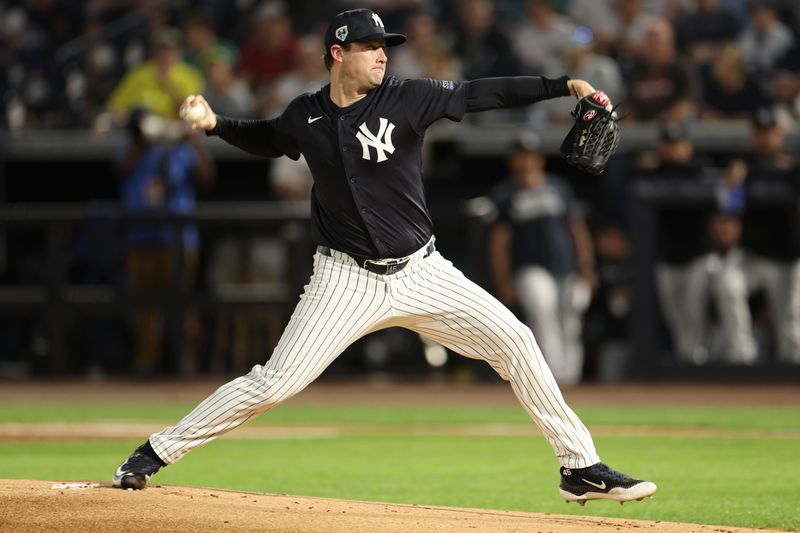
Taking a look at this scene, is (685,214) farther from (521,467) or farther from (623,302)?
(521,467)

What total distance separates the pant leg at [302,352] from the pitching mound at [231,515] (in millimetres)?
264

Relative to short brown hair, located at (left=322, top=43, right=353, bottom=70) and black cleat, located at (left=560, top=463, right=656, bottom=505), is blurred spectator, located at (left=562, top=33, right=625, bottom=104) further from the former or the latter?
black cleat, located at (left=560, top=463, right=656, bottom=505)

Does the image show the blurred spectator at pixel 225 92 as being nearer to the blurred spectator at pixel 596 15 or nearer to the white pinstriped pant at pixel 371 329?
the blurred spectator at pixel 596 15

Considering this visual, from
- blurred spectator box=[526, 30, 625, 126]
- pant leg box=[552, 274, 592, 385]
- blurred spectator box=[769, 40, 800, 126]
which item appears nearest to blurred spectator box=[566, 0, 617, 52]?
blurred spectator box=[526, 30, 625, 126]

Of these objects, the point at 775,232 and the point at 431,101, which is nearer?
the point at 431,101

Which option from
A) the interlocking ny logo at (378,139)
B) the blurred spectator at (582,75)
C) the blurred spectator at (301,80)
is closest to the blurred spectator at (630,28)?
the blurred spectator at (582,75)

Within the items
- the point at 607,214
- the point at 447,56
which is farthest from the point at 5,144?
the point at 607,214

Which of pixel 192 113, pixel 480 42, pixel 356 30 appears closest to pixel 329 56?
pixel 356 30

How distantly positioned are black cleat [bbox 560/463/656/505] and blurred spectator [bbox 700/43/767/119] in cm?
861

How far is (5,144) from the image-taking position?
13742mm

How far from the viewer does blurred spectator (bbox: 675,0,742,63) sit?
13.3 meters

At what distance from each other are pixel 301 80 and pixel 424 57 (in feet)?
4.09

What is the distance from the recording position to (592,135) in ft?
17.2

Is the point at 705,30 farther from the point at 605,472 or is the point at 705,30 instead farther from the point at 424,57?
the point at 605,472
